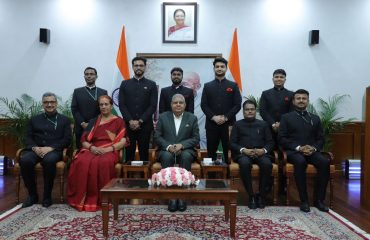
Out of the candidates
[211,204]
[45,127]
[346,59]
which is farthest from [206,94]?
[346,59]

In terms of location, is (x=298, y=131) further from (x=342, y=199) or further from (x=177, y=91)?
(x=177, y=91)

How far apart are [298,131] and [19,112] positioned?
4297 mm

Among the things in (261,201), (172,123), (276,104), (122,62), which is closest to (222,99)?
(276,104)

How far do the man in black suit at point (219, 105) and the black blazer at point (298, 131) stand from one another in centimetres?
65

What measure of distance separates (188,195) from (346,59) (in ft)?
14.9

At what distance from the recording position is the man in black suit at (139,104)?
4523 mm

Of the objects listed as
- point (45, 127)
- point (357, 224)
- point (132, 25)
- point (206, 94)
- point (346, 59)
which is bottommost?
point (357, 224)

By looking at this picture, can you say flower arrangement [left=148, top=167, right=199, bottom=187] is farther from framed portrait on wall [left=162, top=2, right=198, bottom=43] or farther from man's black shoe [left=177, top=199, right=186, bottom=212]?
framed portrait on wall [left=162, top=2, right=198, bottom=43]

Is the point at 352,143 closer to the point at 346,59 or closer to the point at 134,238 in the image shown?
the point at 346,59

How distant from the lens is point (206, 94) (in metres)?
4.69

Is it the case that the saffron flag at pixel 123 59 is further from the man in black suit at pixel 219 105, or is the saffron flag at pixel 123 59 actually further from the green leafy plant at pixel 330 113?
the green leafy plant at pixel 330 113

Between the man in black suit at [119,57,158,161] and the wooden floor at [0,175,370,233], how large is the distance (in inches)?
46.4

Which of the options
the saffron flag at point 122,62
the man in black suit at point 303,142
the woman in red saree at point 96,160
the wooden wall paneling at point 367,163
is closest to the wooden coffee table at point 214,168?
the man in black suit at point 303,142

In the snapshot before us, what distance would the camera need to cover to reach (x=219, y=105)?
4629 mm
